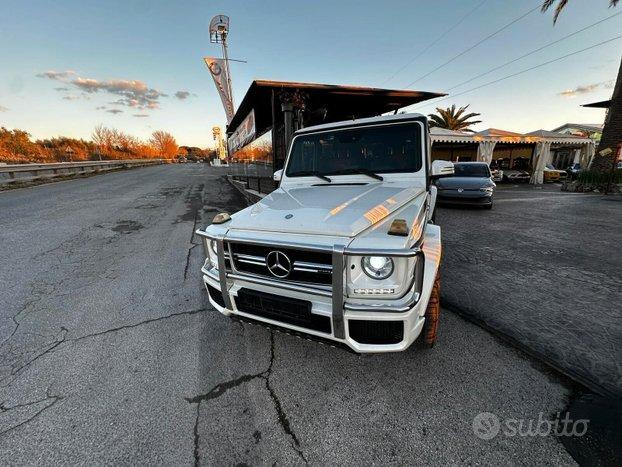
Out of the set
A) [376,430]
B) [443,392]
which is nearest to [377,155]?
[443,392]

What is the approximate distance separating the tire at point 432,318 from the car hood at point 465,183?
8340 mm

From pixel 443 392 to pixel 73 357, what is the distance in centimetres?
317

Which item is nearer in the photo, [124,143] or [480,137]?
[480,137]

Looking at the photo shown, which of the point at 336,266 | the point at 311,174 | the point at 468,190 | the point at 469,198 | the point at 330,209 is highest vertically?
the point at 311,174

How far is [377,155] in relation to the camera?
3.45m

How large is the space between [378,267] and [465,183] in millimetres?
9202

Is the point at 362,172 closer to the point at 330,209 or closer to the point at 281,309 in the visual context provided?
the point at 330,209

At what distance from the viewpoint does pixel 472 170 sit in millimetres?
10469

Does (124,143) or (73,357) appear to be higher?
(124,143)

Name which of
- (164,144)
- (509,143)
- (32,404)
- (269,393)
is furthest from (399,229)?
(164,144)

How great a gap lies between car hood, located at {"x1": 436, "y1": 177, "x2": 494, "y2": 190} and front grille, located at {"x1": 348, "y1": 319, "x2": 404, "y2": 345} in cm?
897

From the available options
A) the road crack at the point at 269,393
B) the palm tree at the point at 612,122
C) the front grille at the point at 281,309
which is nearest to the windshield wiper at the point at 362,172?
the front grille at the point at 281,309

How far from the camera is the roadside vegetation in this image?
37438 mm

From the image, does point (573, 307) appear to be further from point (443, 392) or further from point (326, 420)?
point (326, 420)
